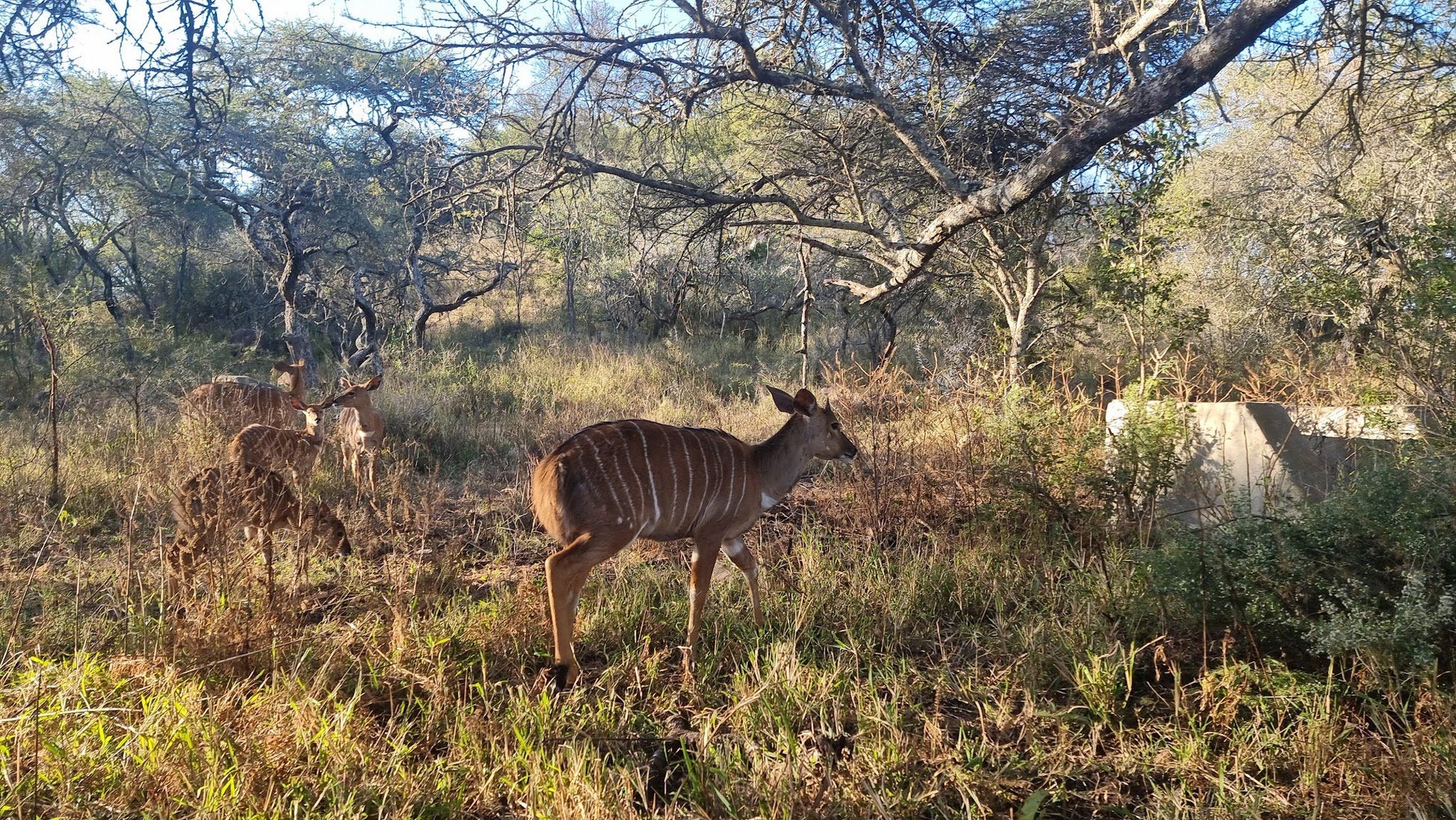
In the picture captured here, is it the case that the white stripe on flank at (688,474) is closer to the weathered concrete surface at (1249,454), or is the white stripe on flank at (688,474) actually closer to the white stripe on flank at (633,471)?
the white stripe on flank at (633,471)

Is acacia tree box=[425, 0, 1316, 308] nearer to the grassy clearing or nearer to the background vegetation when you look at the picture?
the background vegetation

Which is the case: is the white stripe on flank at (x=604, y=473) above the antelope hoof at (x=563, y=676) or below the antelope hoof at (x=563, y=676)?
above

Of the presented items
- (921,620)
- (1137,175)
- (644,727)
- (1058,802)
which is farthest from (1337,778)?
(1137,175)

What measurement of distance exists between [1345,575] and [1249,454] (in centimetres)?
177

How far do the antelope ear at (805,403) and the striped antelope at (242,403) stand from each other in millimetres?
4378

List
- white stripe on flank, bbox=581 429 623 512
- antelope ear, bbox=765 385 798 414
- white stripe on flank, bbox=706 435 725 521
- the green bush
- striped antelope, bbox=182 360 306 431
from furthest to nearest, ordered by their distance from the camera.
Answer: striped antelope, bbox=182 360 306 431 < antelope ear, bbox=765 385 798 414 < white stripe on flank, bbox=706 435 725 521 < white stripe on flank, bbox=581 429 623 512 < the green bush

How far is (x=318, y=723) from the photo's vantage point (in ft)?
9.18

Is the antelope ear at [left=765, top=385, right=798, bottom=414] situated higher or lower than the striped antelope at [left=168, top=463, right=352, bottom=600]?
higher

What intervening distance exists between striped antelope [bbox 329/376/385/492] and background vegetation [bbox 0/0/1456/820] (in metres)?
0.23

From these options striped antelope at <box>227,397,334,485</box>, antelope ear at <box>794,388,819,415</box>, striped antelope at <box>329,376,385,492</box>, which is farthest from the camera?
striped antelope at <box>329,376,385,492</box>

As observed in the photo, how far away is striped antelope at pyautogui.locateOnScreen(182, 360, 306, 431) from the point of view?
6.21 metres

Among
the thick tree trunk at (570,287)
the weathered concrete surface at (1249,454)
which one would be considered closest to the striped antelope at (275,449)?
the weathered concrete surface at (1249,454)

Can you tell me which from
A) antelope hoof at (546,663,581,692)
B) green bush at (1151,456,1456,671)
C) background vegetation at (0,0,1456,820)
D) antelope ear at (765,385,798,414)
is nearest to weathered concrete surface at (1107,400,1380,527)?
background vegetation at (0,0,1456,820)

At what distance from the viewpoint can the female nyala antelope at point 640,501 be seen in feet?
11.3
